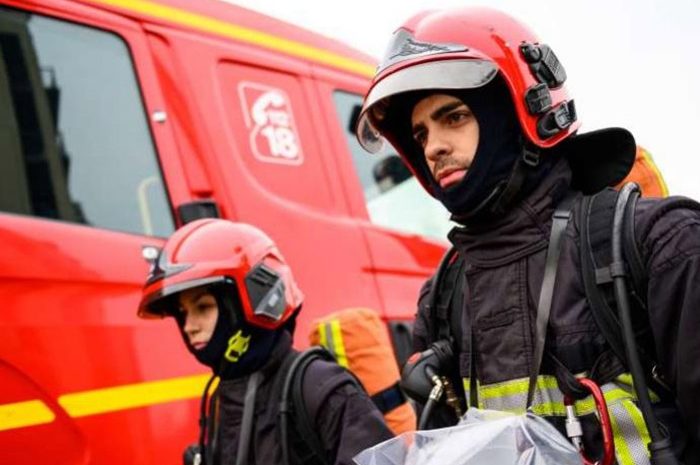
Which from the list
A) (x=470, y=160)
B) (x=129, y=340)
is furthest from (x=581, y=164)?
(x=129, y=340)

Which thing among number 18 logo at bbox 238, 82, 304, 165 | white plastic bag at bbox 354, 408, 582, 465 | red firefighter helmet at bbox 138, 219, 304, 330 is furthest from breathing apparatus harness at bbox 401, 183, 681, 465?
number 18 logo at bbox 238, 82, 304, 165

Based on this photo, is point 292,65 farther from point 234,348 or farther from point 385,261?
point 234,348

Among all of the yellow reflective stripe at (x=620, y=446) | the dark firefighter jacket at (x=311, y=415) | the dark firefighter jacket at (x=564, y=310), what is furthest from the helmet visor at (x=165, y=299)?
the yellow reflective stripe at (x=620, y=446)

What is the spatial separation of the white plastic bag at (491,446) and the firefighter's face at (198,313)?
120 cm

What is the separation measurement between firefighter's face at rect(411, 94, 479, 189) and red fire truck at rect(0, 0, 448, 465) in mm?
1396

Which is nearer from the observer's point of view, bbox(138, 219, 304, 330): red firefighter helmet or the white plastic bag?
the white plastic bag

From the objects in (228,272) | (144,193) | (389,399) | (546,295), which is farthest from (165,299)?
(546,295)

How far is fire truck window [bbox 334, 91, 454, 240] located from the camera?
3.88 meters

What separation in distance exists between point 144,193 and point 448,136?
1621mm

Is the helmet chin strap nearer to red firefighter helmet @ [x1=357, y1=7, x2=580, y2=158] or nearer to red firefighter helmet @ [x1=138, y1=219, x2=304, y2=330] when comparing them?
red firefighter helmet @ [x1=357, y1=7, x2=580, y2=158]

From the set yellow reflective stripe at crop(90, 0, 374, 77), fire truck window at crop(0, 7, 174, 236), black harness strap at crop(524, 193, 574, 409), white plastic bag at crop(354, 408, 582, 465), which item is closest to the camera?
white plastic bag at crop(354, 408, 582, 465)

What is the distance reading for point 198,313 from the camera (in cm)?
250

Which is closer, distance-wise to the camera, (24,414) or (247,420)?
(247,420)

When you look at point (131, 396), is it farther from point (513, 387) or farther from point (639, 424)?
point (639, 424)
